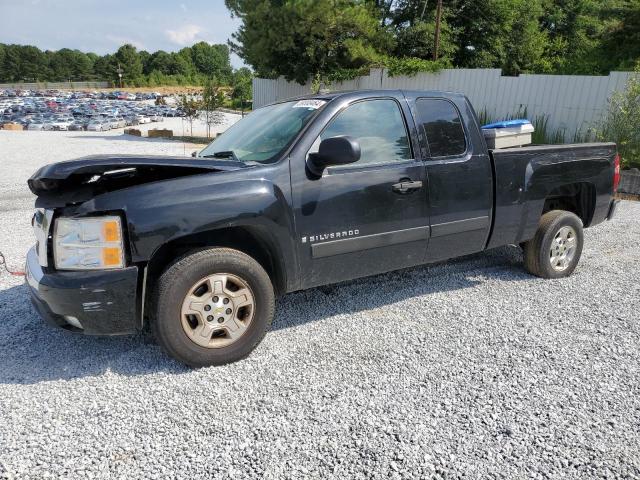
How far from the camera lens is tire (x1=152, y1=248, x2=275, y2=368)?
9.68ft

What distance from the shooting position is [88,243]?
280cm

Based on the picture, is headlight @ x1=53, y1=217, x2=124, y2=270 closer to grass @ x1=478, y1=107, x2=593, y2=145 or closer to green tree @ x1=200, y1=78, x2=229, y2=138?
grass @ x1=478, y1=107, x2=593, y2=145

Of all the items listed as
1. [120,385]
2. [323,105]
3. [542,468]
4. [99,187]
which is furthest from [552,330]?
[99,187]

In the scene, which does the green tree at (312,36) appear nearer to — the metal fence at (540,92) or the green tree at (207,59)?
the metal fence at (540,92)

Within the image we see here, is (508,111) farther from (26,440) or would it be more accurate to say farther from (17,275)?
(26,440)

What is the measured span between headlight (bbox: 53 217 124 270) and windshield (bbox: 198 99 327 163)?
1115 mm

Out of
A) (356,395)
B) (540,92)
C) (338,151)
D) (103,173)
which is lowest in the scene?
(356,395)

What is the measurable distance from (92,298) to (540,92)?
1295 centimetres

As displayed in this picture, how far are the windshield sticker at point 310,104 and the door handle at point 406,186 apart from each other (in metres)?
0.83

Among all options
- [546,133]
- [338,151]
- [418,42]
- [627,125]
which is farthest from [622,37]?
[338,151]

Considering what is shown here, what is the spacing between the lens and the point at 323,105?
3564 mm

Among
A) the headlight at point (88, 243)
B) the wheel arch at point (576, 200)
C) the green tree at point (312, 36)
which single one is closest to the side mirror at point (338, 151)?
the headlight at point (88, 243)

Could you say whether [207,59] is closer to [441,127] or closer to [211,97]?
[211,97]

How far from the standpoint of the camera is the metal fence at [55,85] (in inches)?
5295
